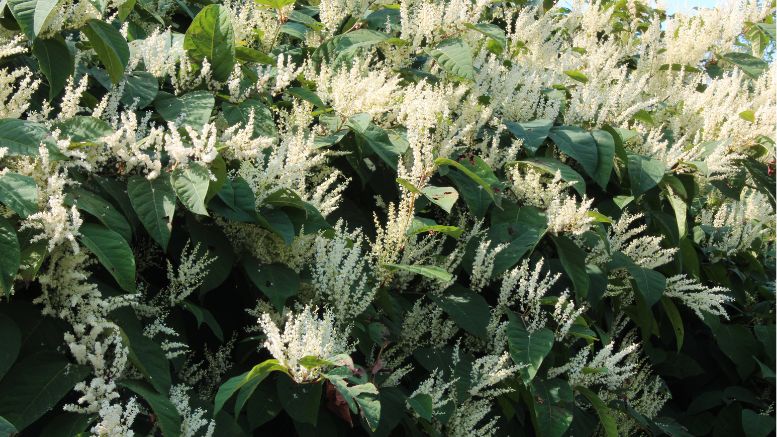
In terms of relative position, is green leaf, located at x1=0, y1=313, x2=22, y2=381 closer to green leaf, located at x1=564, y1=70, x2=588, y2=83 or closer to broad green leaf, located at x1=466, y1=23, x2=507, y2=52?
broad green leaf, located at x1=466, y1=23, x2=507, y2=52

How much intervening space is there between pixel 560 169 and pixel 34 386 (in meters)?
2.14

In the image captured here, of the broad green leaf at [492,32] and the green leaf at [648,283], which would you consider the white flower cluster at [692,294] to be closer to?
the green leaf at [648,283]

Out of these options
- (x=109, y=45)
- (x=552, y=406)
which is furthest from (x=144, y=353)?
(x=552, y=406)

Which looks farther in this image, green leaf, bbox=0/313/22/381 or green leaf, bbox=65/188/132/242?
green leaf, bbox=65/188/132/242

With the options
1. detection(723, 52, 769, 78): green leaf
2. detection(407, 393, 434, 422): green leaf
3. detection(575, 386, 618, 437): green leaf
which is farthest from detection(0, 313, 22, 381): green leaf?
detection(723, 52, 769, 78): green leaf

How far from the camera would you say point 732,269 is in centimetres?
440

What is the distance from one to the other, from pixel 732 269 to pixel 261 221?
9.31 ft

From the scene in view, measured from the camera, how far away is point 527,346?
2.85 meters

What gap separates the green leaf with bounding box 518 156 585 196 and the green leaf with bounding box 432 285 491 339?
0.66 metres

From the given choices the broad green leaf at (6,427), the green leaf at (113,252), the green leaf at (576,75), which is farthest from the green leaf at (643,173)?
the broad green leaf at (6,427)

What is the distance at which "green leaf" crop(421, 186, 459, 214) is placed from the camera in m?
2.94

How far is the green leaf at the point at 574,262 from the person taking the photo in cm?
321

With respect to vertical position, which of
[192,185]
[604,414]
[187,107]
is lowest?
[604,414]

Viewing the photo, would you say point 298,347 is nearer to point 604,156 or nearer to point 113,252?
point 113,252
